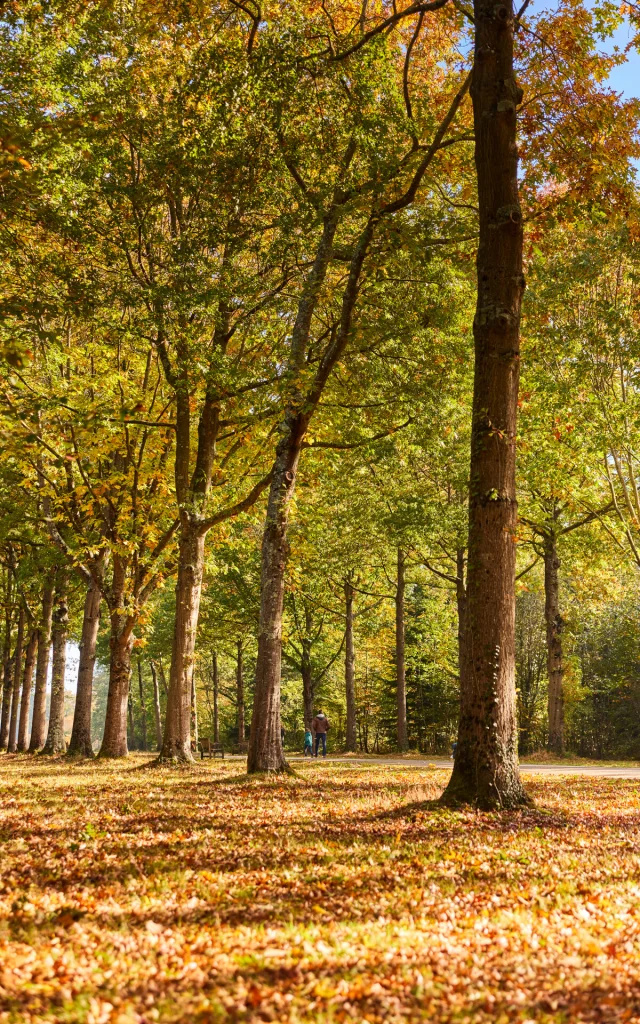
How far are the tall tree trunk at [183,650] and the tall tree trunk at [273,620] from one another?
345 cm

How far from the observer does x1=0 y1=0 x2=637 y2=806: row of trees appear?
9484 mm

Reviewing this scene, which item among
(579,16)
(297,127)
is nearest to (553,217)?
(579,16)

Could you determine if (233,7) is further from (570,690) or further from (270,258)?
(570,690)

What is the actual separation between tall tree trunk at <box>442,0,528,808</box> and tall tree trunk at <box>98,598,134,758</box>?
14.6m

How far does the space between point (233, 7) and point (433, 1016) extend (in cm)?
1396

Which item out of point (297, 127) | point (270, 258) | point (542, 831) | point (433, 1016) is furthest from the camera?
point (270, 258)

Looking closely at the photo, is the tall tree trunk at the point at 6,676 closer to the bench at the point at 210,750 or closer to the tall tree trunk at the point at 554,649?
the bench at the point at 210,750

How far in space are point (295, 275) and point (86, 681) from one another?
14519 mm

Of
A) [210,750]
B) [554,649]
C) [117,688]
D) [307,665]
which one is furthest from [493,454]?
[307,665]

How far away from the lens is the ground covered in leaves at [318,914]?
3.46m

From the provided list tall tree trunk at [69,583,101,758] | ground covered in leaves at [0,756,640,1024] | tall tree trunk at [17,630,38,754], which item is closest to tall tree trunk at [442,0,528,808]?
ground covered in leaves at [0,756,640,1024]

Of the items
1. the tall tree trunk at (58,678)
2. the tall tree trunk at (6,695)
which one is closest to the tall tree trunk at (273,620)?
the tall tree trunk at (58,678)

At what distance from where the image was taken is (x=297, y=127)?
13273 millimetres

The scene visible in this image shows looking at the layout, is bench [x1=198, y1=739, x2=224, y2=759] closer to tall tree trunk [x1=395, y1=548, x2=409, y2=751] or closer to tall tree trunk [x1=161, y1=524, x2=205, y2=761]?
tall tree trunk [x1=395, y1=548, x2=409, y2=751]
